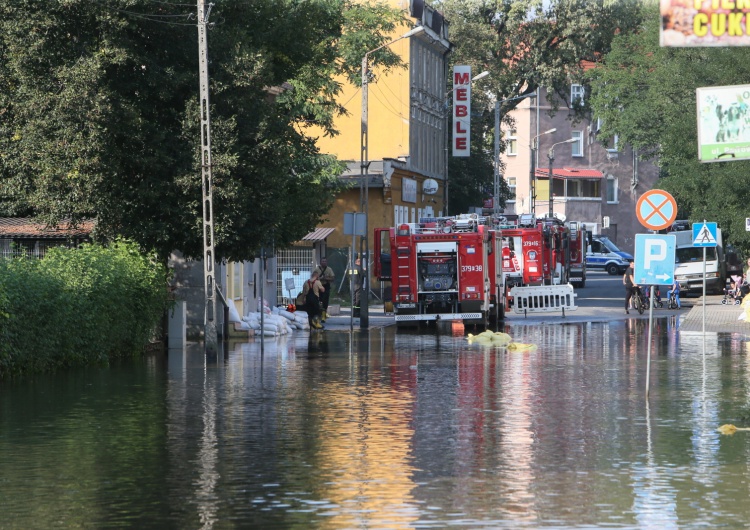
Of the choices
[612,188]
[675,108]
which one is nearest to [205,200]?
[675,108]

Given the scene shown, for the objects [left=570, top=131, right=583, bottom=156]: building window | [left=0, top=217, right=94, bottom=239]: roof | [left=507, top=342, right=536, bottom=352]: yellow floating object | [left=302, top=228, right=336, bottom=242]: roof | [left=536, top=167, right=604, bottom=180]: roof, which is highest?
[left=570, top=131, right=583, bottom=156]: building window

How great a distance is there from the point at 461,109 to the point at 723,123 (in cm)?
5347

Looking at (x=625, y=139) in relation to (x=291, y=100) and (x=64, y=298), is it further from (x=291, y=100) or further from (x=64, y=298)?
(x=64, y=298)

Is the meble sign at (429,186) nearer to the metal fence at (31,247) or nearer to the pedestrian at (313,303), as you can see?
the pedestrian at (313,303)

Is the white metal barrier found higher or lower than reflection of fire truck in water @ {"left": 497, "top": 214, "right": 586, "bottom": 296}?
lower

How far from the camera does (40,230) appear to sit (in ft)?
106

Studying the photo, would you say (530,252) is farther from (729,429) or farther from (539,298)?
(729,429)

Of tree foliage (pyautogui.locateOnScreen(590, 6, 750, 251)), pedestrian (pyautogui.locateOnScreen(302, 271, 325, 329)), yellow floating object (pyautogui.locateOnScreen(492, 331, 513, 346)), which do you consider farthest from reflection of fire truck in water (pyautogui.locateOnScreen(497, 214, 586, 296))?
yellow floating object (pyautogui.locateOnScreen(492, 331, 513, 346))

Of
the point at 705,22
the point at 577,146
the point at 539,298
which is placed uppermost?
the point at 577,146

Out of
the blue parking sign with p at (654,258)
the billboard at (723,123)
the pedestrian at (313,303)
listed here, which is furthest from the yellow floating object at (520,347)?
the billboard at (723,123)

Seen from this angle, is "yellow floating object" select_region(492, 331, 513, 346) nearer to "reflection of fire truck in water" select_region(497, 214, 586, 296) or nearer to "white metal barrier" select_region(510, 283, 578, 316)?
"white metal barrier" select_region(510, 283, 578, 316)

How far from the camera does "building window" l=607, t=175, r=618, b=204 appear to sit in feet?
379

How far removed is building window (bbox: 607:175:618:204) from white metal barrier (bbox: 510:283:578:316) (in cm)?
6999

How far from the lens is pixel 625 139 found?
260 ft
